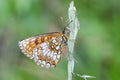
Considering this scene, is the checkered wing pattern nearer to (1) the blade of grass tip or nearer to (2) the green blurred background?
(1) the blade of grass tip

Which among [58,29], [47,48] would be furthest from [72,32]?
[58,29]

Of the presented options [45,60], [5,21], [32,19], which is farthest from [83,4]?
[45,60]

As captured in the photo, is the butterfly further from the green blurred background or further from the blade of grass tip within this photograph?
the green blurred background

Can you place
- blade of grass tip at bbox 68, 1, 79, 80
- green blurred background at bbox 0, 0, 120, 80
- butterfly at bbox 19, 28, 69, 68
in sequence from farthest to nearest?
green blurred background at bbox 0, 0, 120, 80 < butterfly at bbox 19, 28, 69, 68 < blade of grass tip at bbox 68, 1, 79, 80

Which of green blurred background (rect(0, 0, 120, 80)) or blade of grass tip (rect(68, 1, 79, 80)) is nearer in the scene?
blade of grass tip (rect(68, 1, 79, 80))

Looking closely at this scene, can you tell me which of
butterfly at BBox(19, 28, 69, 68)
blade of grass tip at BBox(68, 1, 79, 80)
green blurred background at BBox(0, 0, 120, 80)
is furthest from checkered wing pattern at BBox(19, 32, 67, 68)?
green blurred background at BBox(0, 0, 120, 80)

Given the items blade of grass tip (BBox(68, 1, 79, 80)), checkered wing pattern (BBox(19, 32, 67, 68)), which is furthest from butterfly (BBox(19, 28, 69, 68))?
blade of grass tip (BBox(68, 1, 79, 80))

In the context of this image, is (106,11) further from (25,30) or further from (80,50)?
(25,30)

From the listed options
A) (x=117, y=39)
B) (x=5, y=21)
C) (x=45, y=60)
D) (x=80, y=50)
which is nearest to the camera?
(x=45, y=60)

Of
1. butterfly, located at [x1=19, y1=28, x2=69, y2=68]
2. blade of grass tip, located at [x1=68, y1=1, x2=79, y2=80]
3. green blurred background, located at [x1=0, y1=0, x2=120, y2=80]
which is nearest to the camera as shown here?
blade of grass tip, located at [x1=68, y1=1, x2=79, y2=80]
